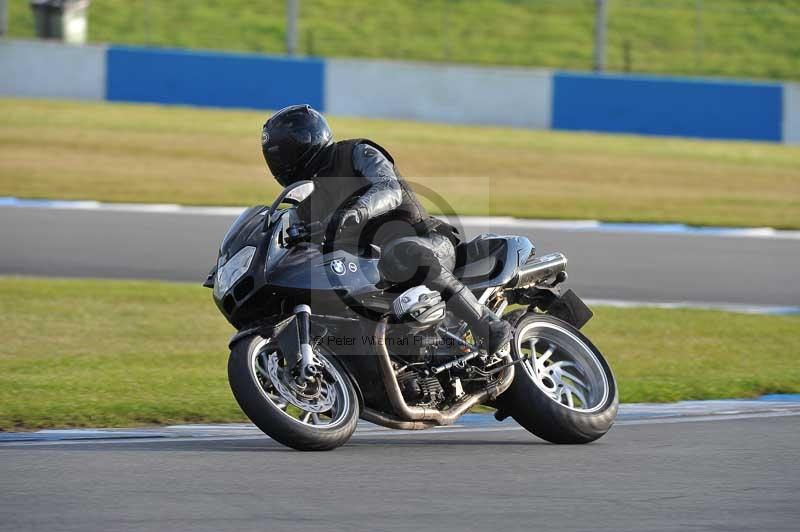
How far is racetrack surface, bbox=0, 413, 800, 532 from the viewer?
181 inches

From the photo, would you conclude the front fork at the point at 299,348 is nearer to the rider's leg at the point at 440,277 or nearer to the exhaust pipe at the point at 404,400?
the exhaust pipe at the point at 404,400

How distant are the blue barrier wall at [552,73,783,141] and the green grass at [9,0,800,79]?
6.89 feet

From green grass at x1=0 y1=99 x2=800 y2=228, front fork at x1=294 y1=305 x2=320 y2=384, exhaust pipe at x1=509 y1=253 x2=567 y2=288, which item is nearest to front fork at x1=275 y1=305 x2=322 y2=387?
front fork at x1=294 y1=305 x2=320 y2=384

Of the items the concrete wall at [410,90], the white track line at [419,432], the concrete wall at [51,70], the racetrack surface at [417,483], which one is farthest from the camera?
the concrete wall at [51,70]

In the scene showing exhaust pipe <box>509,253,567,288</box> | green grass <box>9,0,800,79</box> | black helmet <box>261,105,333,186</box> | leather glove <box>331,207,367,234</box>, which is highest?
green grass <box>9,0,800,79</box>

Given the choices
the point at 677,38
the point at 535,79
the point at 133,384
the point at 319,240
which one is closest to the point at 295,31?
the point at 535,79

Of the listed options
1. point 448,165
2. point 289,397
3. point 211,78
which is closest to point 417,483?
point 289,397

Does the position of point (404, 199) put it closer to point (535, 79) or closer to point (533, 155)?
→ point (533, 155)

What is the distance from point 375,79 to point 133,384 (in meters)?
15.5

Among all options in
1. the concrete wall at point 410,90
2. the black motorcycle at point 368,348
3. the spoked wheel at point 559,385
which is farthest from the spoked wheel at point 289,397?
the concrete wall at point 410,90

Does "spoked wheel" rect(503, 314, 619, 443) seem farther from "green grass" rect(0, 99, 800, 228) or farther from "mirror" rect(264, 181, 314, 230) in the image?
"green grass" rect(0, 99, 800, 228)

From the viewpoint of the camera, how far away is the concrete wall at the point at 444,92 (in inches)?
874

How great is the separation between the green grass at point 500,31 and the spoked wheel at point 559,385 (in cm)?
1842

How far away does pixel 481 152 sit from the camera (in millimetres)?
19844
